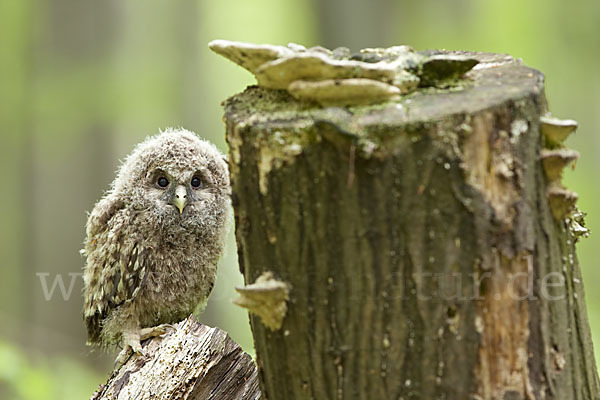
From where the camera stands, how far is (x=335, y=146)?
1.57 metres

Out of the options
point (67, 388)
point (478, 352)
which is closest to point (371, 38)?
point (67, 388)

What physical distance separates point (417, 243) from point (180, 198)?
5.60ft

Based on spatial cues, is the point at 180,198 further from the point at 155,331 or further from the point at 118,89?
the point at 118,89

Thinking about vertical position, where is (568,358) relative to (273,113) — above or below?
below

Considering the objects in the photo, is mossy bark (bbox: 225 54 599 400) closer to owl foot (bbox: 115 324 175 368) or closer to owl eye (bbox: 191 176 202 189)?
owl foot (bbox: 115 324 175 368)

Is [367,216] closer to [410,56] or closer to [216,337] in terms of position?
[410,56]

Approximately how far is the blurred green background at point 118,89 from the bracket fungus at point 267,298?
4.27 meters

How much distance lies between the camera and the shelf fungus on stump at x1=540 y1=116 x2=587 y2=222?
164 centimetres

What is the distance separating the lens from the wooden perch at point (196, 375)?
2506 millimetres

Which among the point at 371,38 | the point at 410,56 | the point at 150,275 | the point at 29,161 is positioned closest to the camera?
the point at 410,56

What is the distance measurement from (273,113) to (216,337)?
47.1 inches

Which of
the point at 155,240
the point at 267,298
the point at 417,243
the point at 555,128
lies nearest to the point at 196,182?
the point at 155,240

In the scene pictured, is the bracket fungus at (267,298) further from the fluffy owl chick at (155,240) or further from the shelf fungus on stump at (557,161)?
the fluffy owl chick at (155,240)

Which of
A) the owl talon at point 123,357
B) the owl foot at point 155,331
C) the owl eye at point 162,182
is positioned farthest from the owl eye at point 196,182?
the owl talon at point 123,357
